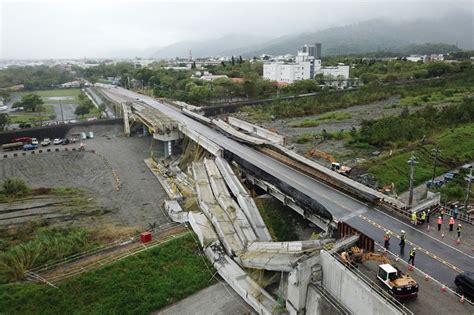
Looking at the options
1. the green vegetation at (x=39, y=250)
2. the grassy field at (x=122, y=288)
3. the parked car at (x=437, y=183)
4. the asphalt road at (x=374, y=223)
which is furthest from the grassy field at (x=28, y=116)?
the parked car at (x=437, y=183)

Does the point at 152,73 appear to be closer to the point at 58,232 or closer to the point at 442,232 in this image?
the point at 58,232

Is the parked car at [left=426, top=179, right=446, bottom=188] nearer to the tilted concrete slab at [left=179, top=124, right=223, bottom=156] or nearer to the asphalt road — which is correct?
the asphalt road

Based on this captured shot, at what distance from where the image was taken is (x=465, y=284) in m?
14.7

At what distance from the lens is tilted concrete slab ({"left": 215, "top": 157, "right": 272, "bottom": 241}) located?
25503 millimetres

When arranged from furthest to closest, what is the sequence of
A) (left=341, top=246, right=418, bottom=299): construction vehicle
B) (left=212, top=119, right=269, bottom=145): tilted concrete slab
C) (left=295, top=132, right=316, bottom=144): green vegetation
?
(left=295, top=132, right=316, bottom=144): green vegetation, (left=212, top=119, right=269, bottom=145): tilted concrete slab, (left=341, top=246, right=418, bottom=299): construction vehicle

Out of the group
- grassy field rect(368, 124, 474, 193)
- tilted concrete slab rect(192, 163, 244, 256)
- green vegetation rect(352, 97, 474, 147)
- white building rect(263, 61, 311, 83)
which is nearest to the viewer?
tilted concrete slab rect(192, 163, 244, 256)

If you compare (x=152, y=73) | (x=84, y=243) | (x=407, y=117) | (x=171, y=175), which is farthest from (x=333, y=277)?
(x=152, y=73)

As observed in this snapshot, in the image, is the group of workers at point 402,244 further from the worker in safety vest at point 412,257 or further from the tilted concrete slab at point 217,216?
the tilted concrete slab at point 217,216

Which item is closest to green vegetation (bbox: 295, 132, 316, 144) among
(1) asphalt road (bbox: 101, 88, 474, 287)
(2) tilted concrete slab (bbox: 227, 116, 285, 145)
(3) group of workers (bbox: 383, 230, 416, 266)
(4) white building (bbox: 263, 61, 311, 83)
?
(2) tilted concrete slab (bbox: 227, 116, 285, 145)

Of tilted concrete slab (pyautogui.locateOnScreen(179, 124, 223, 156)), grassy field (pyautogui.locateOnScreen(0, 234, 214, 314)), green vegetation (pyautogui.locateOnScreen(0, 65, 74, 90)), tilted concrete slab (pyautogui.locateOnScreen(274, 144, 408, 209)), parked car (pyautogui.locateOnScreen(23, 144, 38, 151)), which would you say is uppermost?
green vegetation (pyautogui.locateOnScreen(0, 65, 74, 90))

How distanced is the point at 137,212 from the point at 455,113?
4868 centimetres

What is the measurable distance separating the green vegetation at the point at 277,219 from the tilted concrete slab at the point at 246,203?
3.27ft

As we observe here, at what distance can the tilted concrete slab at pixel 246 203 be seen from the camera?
25.5 metres

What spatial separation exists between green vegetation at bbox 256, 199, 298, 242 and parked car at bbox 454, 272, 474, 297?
39.6 ft
